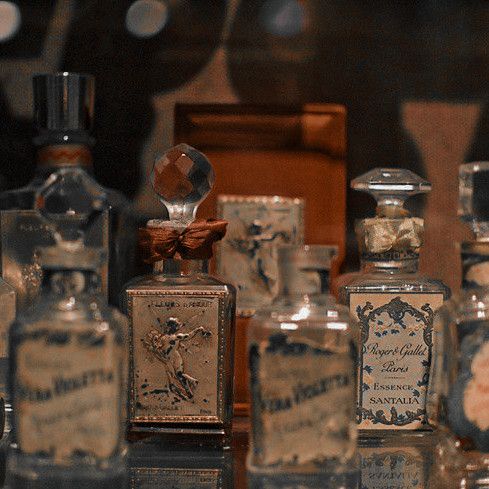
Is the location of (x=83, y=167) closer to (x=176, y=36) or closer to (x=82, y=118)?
(x=82, y=118)

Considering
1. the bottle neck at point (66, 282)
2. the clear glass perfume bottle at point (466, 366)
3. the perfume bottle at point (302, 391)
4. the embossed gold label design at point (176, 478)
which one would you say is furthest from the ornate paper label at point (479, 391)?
the bottle neck at point (66, 282)

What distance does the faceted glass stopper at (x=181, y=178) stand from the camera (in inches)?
34.9

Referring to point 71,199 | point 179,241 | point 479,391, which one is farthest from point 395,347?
point 71,199

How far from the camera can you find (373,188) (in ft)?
2.97

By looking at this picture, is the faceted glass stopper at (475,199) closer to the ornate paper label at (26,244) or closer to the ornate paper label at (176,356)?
the ornate paper label at (176,356)

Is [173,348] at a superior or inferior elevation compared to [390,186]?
inferior

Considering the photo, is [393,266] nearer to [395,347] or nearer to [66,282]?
[395,347]

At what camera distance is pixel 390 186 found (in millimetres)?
906

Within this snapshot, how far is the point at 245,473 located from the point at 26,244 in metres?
0.33

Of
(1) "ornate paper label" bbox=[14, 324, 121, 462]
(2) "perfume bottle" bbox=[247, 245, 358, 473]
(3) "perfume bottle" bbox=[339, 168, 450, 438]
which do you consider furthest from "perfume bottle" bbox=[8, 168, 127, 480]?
(3) "perfume bottle" bbox=[339, 168, 450, 438]

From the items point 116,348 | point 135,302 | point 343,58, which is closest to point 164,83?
point 343,58

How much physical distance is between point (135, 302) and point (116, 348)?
0.43ft

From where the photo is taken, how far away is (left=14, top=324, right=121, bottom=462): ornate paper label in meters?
0.71

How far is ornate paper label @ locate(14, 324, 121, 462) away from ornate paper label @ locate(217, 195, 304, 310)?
0.29 m
